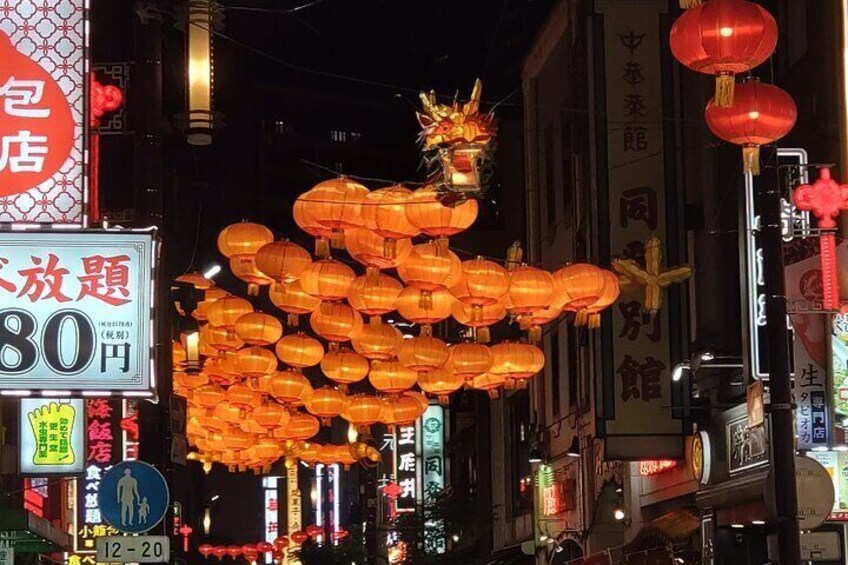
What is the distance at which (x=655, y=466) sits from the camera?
88.5ft

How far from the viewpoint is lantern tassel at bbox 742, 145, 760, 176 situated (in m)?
13.7

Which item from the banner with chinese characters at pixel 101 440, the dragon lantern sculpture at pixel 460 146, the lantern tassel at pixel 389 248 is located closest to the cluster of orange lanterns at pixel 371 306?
the lantern tassel at pixel 389 248

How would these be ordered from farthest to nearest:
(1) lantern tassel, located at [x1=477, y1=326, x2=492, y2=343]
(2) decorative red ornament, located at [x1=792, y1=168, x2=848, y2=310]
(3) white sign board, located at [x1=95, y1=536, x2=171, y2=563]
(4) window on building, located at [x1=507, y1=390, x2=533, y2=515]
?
(4) window on building, located at [x1=507, y1=390, x2=533, y2=515] → (1) lantern tassel, located at [x1=477, y1=326, x2=492, y2=343] → (3) white sign board, located at [x1=95, y1=536, x2=171, y2=563] → (2) decorative red ornament, located at [x1=792, y1=168, x2=848, y2=310]

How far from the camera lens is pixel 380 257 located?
18781 mm

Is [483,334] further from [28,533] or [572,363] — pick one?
[572,363]

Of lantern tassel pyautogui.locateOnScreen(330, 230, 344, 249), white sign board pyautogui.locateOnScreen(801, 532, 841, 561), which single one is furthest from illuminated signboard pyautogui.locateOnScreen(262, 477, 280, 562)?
white sign board pyautogui.locateOnScreen(801, 532, 841, 561)

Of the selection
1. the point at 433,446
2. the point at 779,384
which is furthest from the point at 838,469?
the point at 433,446

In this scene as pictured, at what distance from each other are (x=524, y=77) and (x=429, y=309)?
68.0 ft

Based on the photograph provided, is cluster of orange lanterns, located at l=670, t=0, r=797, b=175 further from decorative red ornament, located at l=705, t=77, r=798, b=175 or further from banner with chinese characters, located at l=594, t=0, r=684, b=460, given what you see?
banner with chinese characters, located at l=594, t=0, r=684, b=460

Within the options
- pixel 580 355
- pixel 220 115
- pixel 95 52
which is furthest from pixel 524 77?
pixel 220 115

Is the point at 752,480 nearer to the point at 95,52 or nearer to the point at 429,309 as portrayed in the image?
the point at 429,309

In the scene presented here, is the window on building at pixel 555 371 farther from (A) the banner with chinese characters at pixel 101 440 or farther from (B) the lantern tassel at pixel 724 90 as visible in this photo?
(B) the lantern tassel at pixel 724 90

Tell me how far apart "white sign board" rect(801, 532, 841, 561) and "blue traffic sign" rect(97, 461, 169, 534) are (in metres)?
7.32

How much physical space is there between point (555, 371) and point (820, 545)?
2144cm
